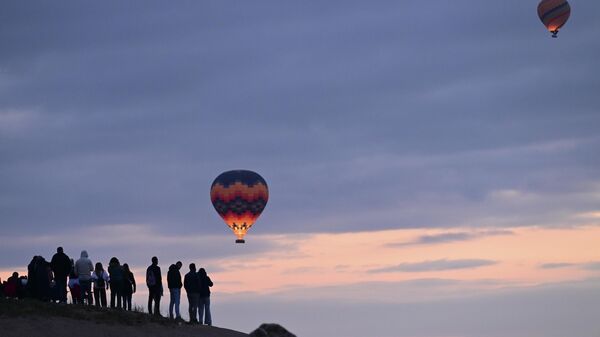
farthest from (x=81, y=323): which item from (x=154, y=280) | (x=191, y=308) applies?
(x=191, y=308)

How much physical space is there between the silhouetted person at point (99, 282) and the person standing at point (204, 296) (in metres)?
3.71

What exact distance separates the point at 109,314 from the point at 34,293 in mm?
3252

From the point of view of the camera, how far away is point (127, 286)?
4522 cm

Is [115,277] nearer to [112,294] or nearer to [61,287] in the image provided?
[112,294]

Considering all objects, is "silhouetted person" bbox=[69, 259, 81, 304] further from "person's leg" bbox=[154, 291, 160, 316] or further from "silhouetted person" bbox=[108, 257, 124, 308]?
"person's leg" bbox=[154, 291, 160, 316]

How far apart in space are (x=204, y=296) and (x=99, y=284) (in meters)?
4.29

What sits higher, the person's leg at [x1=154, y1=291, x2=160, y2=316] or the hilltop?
the person's leg at [x1=154, y1=291, x2=160, y2=316]

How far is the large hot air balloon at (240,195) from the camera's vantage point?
83.3m

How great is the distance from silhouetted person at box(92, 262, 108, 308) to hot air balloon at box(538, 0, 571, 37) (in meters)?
65.1

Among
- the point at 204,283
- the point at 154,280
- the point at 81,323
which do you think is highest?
the point at 154,280

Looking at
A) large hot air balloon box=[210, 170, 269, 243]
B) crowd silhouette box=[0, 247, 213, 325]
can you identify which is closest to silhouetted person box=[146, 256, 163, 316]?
crowd silhouette box=[0, 247, 213, 325]

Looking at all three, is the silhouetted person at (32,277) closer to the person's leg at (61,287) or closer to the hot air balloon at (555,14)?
the person's leg at (61,287)

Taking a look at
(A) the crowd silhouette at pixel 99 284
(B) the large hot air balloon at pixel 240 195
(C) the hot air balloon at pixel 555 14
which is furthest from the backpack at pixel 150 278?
(C) the hot air balloon at pixel 555 14

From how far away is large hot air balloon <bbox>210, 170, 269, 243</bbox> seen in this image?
3280 inches
